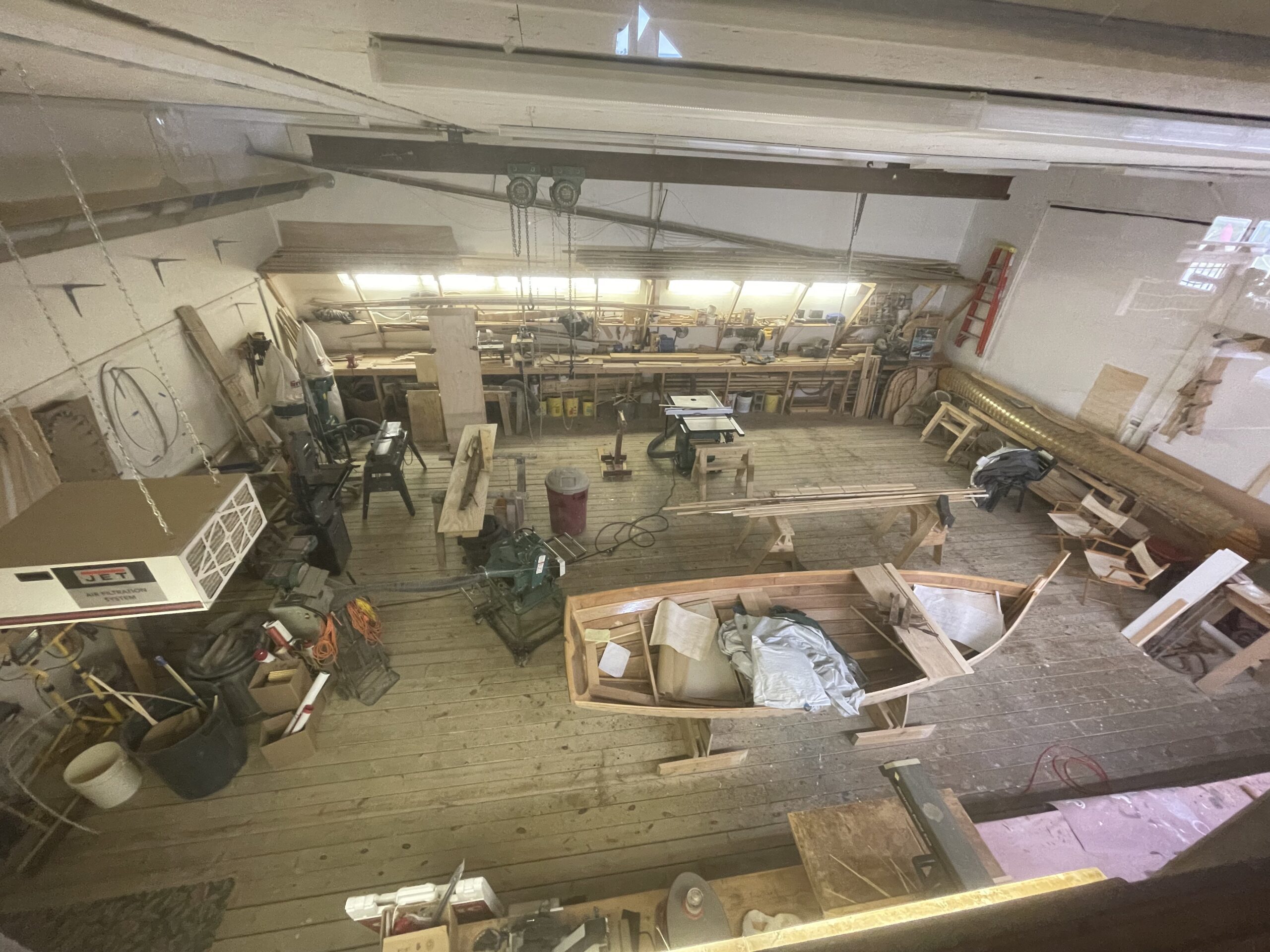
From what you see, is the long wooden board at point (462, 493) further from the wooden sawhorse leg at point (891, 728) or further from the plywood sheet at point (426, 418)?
the wooden sawhorse leg at point (891, 728)

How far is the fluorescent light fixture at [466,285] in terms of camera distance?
7.19m

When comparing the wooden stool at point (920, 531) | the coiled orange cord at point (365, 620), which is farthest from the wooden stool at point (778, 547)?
the coiled orange cord at point (365, 620)

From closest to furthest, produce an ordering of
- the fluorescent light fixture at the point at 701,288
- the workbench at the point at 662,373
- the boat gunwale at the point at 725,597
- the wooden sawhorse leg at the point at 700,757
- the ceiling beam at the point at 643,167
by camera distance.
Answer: the boat gunwale at the point at 725,597, the wooden sawhorse leg at the point at 700,757, the ceiling beam at the point at 643,167, the workbench at the point at 662,373, the fluorescent light fixture at the point at 701,288

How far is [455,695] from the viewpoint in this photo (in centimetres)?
397

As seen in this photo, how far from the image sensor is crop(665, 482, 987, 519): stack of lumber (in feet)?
15.5

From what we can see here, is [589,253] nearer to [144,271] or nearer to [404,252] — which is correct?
[404,252]

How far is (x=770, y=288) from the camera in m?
8.00

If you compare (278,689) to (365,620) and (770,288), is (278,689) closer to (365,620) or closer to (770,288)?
(365,620)

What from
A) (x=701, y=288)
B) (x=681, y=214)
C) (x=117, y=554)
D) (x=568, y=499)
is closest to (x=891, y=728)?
(x=568, y=499)

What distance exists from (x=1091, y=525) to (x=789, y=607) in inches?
171

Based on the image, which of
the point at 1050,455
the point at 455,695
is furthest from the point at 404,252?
the point at 1050,455

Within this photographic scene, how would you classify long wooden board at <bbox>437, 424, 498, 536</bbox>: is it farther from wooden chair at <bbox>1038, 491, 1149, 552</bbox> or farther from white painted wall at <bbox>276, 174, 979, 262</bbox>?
wooden chair at <bbox>1038, 491, 1149, 552</bbox>

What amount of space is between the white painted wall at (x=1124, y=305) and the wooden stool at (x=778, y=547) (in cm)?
436

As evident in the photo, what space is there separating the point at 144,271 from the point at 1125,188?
10.1 meters
